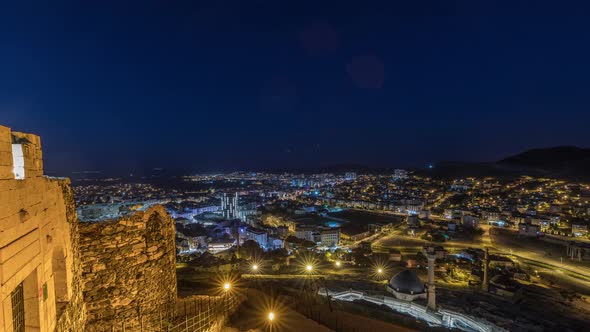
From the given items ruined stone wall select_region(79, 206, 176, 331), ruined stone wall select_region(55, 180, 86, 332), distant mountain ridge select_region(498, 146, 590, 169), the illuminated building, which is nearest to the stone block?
ruined stone wall select_region(55, 180, 86, 332)

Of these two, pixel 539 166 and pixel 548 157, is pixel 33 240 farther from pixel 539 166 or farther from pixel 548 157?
pixel 548 157

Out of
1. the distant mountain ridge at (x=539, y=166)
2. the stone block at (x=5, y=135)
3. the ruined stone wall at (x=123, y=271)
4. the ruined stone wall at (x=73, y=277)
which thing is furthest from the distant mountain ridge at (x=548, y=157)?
the stone block at (x=5, y=135)

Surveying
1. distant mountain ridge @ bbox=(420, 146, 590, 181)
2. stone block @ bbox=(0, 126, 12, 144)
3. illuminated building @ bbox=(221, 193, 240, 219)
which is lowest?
illuminated building @ bbox=(221, 193, 240, 219)

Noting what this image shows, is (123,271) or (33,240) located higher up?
(33,240)

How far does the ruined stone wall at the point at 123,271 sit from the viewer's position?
189 inches

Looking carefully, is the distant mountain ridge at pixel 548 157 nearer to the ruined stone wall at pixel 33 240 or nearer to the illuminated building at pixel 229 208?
the illuminated building at pixel 229 208

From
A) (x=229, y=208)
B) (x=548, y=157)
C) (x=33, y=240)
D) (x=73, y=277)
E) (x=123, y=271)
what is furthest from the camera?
(x=548, y=157)

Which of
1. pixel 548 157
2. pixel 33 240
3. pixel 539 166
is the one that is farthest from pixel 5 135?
pixel 548 157

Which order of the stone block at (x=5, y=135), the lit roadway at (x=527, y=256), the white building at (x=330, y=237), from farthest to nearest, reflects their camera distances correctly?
the white building at (x=330, y=237), the lit roadway at (x=527, y=256), the stone block at (x=5, y=135)

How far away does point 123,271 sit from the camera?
4.97 m

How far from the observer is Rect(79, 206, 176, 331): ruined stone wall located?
4805 millimetres

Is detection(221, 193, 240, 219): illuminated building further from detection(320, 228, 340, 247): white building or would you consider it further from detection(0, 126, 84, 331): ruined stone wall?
detection(0, 126, 84, 331): ruined stone wall

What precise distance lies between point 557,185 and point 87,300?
104343mm

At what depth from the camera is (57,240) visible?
3.84 meters
